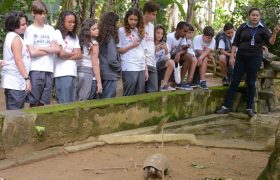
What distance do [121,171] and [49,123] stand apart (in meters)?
1.07

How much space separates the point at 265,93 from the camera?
834 cm

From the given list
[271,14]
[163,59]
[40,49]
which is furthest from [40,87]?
[271,14]

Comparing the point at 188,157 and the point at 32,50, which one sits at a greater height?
the point at 32,50

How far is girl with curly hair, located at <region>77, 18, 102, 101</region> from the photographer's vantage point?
5.64 m

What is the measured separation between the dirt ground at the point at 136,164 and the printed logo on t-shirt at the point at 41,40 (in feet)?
4.39

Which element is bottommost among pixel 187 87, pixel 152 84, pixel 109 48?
pixel 187 87

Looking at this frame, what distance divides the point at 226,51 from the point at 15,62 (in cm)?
428

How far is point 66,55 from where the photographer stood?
5.38 meters

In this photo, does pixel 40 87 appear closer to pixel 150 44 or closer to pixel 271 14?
pixel 150 44

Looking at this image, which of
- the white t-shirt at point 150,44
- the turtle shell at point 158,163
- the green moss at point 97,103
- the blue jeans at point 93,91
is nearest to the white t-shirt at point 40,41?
the green moss at point 97,103

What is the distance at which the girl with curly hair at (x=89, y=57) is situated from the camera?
18.5 ft

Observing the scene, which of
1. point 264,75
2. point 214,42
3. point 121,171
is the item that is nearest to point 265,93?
point 264,75

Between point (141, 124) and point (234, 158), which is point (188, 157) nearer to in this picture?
point (234, 158)

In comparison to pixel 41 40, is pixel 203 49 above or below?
below
